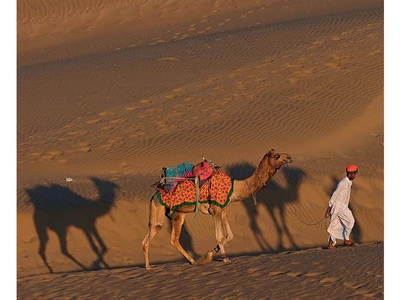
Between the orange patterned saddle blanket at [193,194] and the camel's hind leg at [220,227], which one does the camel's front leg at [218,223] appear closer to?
the camel's hind leg at [220,227]

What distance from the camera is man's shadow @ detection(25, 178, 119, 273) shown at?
70.9 ft

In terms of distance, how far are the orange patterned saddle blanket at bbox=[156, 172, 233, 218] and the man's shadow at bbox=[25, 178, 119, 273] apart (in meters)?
3.28

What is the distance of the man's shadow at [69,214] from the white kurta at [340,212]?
4401 millimetres

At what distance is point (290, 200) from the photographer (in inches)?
883

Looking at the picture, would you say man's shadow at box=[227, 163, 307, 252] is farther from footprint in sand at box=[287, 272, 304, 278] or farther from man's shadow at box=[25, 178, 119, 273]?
footprint in sand at box=[287, 272, 304, 278]

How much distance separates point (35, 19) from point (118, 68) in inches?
353

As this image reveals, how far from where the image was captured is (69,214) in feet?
73.5

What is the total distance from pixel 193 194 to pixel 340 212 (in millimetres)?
2844

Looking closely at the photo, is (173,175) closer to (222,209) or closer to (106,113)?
(222,209)

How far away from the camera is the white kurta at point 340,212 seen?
1927 centimetres

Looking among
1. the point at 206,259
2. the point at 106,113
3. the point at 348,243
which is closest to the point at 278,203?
the point at 348,243

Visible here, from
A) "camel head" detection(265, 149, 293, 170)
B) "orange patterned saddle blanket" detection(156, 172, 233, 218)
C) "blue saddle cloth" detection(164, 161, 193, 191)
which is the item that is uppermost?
"camel head" detection(265, 149, 293, 170)

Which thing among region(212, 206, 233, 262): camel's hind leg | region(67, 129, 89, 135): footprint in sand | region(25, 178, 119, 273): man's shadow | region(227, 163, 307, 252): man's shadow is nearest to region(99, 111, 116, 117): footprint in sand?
region(67, 129, 89, 135): footprint in sand

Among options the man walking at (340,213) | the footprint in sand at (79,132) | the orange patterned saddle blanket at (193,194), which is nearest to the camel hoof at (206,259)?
the orange patterned saddle blanket at (193,194)
